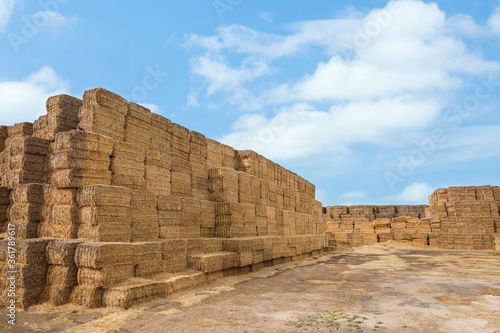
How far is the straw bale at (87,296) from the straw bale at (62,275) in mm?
265

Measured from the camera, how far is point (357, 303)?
7.05 metres

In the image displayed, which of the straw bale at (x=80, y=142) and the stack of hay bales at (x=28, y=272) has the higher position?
the straw bale at (x=80, y=142)

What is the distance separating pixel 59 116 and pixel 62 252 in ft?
12.5

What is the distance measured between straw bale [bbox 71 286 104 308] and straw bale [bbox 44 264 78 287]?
0.27 meters

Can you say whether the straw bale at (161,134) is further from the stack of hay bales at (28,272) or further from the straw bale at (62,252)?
the stack of hay bales at (28,272)

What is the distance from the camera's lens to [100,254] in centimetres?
682

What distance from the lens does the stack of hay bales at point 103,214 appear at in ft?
24.7

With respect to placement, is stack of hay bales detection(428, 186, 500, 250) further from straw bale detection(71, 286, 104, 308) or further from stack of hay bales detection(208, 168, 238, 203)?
straw bale detection(71, 286, 104, 308)

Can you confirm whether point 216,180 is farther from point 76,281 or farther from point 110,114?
point 76,281

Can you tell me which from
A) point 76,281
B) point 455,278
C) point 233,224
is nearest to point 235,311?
point 76,281

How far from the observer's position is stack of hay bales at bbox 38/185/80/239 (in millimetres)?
7867

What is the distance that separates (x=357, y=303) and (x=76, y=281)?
604 centimetres

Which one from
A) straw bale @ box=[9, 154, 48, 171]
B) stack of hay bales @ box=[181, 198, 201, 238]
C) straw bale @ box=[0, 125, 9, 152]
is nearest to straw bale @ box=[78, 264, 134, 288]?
stack of hay bales @ box=[181, 198, 201, 238]

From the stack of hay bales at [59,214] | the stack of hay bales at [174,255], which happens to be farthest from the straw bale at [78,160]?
the stack of hay bales at [174,255]
